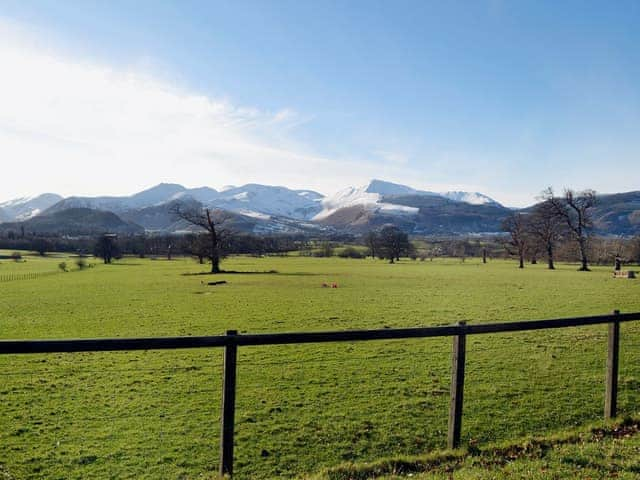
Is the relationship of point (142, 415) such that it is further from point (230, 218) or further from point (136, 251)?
point (136, 251)

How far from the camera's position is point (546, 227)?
280 feet

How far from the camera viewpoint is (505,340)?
17.6m

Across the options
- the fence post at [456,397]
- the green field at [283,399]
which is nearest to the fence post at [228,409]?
the green field at [283,399]

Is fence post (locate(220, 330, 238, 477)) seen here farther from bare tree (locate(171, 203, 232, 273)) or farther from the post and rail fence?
bare tree (locate(171, 203, 232, 273))

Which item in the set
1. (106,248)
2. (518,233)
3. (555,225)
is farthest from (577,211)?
(106,248)

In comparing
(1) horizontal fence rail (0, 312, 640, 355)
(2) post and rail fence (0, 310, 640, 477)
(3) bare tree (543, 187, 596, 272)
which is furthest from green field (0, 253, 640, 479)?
(3) bare tree (543, 187, 596, 272)

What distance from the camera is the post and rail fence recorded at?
539cm

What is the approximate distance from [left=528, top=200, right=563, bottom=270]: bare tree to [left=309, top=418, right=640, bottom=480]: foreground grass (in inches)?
3120

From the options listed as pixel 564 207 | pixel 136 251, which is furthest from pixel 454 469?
pixel 136 251

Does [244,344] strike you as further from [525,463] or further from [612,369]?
[612,369]

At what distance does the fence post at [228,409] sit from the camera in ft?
20.0

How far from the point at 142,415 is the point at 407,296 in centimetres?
2736

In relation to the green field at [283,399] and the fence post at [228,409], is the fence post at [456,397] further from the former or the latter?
the fence post at [228,409]

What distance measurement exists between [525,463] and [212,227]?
66277 millimetres
